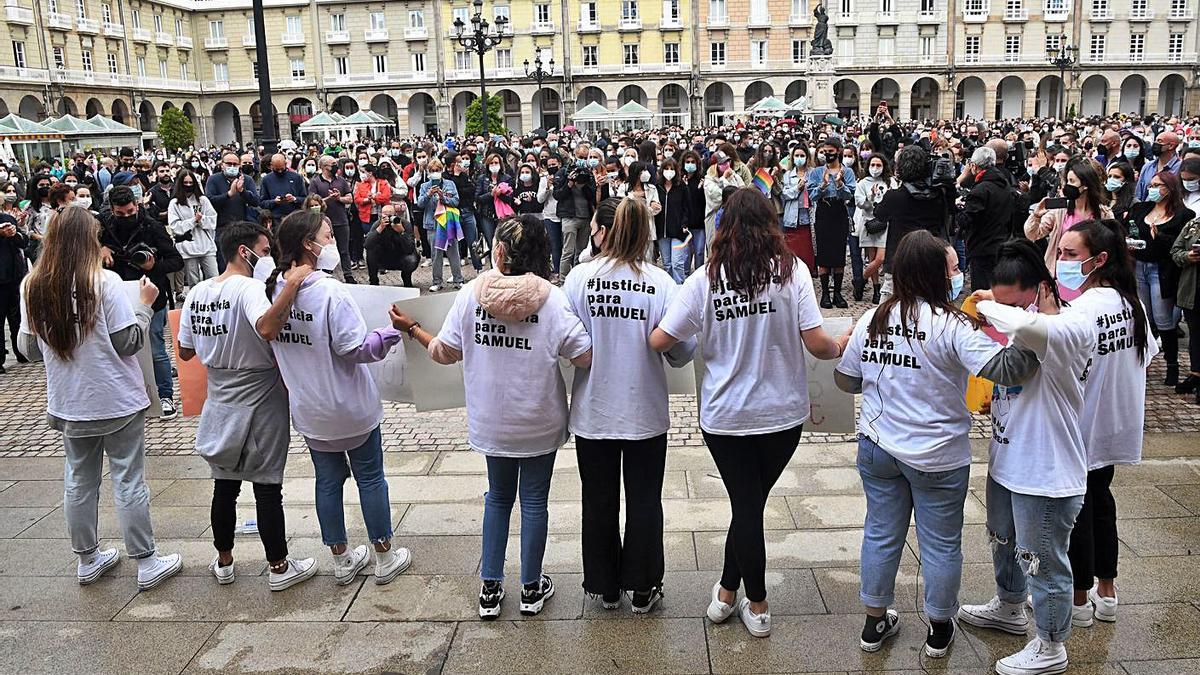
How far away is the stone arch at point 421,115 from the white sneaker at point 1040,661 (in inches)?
2564

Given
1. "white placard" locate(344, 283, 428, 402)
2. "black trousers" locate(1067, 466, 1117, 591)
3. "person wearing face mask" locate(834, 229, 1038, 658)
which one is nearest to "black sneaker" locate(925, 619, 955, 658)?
"person wearing face mask" locate(834, 229, 1038, 658)

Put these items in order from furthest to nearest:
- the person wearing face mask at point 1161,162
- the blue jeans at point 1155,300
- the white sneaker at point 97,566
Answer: the person wearing face mask at point 1161,162, the blue jeans at point 1155,300, the white sneaker at point 97,566

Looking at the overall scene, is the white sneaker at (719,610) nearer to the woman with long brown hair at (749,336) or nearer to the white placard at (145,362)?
the woman with long brown hair at (749,336)

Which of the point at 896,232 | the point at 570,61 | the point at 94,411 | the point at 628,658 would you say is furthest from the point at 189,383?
the point at 570,61

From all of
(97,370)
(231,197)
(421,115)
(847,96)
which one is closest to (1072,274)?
(97,370)

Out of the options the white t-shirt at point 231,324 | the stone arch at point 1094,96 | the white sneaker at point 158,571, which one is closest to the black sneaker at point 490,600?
the white t-shirt at point 231,324

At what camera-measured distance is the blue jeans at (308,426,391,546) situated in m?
4.28

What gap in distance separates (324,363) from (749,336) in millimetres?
1786

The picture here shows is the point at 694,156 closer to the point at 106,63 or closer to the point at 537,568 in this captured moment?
the point at 537,568

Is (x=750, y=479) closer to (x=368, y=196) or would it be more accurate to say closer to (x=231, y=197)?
(x=231, y=197)

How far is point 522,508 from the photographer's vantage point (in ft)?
13.1

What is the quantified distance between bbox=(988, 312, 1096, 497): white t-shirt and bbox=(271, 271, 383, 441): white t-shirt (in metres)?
2.57

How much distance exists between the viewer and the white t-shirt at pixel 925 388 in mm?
3299

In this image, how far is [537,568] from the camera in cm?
403
